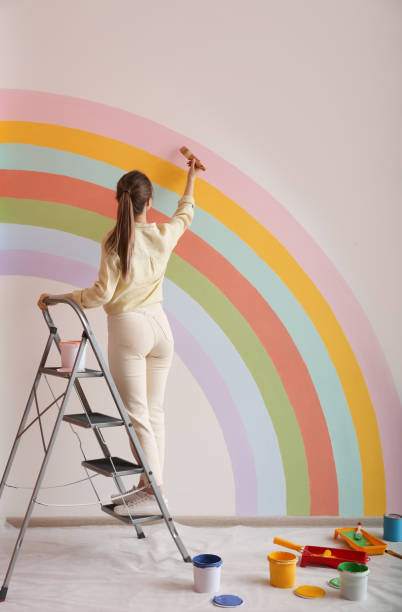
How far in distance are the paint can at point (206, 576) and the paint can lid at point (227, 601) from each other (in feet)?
0.15

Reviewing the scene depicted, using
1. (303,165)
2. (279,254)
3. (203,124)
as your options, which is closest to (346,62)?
(303,165)

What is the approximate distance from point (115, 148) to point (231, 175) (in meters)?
0.56

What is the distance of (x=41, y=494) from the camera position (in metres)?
2.78

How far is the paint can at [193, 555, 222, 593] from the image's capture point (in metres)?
2.09

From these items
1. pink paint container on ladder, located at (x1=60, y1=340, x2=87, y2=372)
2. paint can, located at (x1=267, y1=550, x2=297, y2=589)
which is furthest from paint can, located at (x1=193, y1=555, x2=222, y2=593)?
pink paint container on ladder, located at (x1=60, y1=340, x2=87, y2=372)

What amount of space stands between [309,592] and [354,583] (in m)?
0.17

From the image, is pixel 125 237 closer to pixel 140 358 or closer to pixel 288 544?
pixel 140 358

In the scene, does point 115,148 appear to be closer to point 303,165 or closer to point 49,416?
point 303,165

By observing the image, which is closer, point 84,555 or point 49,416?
point 84,555

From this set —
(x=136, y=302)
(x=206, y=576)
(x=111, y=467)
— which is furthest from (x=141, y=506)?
(x=136, y=302)

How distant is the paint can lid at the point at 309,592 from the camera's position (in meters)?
2.09

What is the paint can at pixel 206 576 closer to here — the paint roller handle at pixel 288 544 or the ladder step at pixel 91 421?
the paint roller handle at pixel 288 544

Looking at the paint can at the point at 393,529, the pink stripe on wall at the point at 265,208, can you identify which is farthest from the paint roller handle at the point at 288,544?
the pink stripe on wall at the point at 265,208

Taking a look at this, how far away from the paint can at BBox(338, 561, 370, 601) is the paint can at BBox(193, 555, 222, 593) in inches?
17.5
